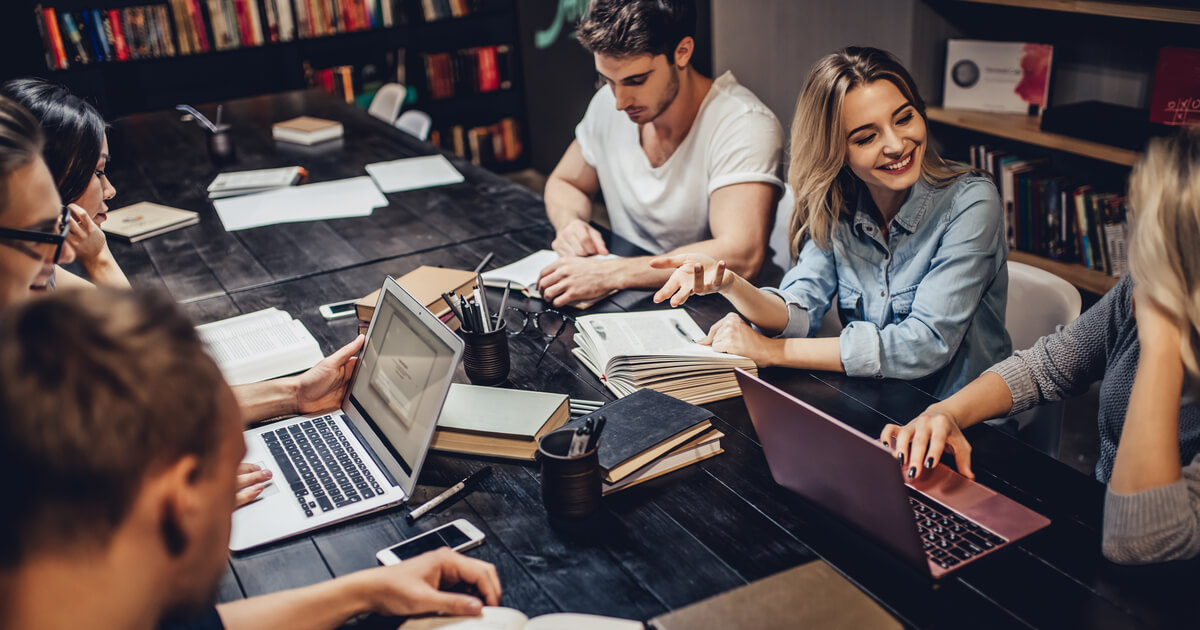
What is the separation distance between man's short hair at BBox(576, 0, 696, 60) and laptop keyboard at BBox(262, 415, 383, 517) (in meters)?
1.21

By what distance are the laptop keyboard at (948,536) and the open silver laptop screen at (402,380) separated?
659 mm

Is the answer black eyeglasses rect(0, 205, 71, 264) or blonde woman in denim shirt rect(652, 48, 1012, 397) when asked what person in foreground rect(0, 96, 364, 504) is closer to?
black eyeglasses rect(0, 205, 71, 264)

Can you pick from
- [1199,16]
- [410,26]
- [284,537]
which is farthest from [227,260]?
[410,26]

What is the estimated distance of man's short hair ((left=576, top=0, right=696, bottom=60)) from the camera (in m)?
2.25

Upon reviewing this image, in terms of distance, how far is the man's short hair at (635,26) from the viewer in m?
2.25

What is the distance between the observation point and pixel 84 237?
6.77 ft

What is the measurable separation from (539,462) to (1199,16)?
6.74ft

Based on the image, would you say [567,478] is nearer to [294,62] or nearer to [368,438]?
[368,438]

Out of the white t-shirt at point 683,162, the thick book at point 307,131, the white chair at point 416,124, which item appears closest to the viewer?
the white t-shirt at point 683,162

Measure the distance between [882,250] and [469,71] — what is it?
13.8 ft

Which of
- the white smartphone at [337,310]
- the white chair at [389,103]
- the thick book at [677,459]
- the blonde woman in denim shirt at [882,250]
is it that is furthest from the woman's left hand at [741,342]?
the white chair at [389,103]

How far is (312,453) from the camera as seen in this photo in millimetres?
1477

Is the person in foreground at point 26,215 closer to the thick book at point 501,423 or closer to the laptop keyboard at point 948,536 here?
the thick book at point 501,423

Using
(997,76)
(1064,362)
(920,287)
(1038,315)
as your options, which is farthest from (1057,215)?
(1064,362)
